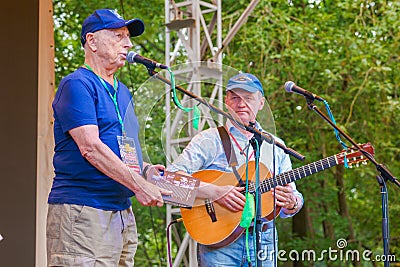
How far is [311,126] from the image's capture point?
31.2ft

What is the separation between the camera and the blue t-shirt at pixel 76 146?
107 inches

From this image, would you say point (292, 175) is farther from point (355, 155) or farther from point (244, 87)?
point (244, 87)

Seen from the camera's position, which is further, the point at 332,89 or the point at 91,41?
the point at 332,89

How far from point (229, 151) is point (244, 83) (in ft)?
0.94

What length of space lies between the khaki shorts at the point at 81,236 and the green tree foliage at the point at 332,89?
5931 mm

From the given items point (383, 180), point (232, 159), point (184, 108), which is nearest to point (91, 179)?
point (184, 108)

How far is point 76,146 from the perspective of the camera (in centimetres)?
277

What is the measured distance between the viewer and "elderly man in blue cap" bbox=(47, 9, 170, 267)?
8.82 feet

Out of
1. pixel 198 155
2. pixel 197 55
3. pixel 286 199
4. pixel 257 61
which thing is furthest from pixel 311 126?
pixel 198 155

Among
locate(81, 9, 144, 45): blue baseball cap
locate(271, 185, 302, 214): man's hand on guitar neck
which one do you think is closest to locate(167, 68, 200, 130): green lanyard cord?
locate(81, 9, 144, 45): blue baseball cap

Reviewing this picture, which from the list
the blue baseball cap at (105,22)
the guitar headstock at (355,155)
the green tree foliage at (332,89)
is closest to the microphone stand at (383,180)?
the guitar headstock at (355,155)

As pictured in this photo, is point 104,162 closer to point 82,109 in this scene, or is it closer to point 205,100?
point 82,109

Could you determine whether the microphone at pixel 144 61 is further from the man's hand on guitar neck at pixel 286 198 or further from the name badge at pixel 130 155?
the man's hand on guitar neck at pixel 286 198

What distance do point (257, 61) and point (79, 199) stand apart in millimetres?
7093
